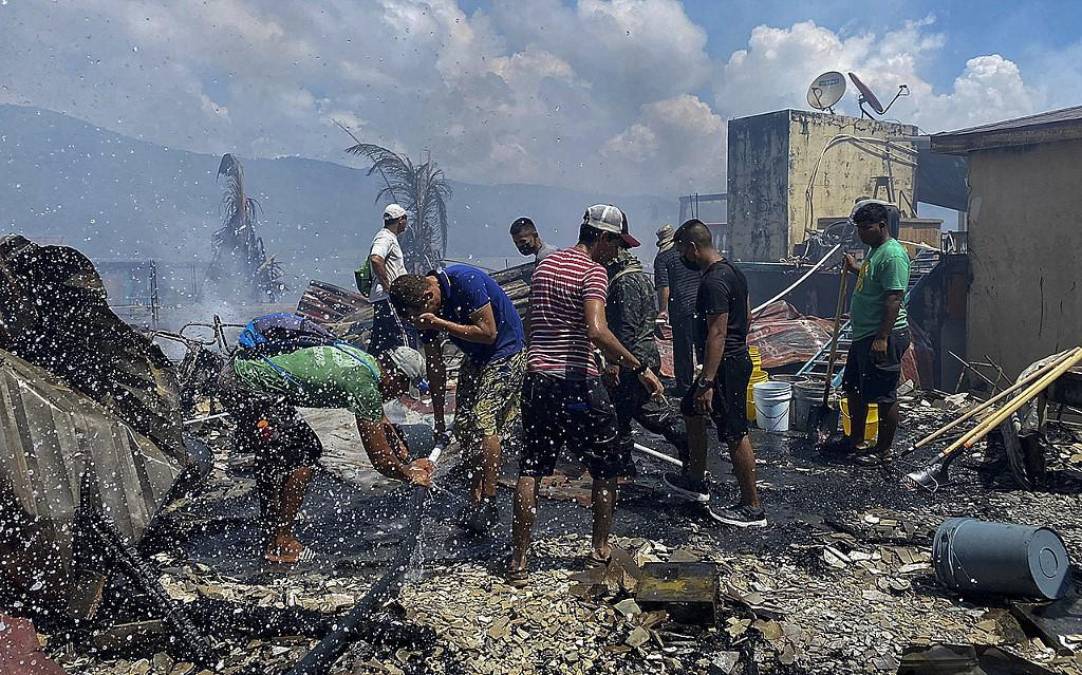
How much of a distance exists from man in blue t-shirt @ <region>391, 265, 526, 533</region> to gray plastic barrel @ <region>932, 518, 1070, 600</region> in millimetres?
2483

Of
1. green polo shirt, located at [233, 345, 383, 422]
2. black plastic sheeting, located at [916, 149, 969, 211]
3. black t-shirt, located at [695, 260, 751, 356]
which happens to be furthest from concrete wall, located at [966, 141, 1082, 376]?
black plastic sheeting, located at [916, 149, 969, 211]

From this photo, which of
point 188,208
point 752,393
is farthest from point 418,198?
point 188,208

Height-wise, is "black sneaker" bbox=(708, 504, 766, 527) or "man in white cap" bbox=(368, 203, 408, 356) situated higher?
"man in white cap" bbox=(368, 203, 408, 356)

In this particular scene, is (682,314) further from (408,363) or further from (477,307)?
(408,363)

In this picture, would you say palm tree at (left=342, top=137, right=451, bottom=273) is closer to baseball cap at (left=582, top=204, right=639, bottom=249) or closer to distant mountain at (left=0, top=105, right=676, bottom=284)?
baseball cap at (left=582, top=204, right=639, bottom=249)

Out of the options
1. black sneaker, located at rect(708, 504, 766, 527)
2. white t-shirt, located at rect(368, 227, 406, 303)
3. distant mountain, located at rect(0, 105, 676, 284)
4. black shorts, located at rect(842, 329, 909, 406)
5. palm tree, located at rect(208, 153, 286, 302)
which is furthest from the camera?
distant mountain, located at rect(0, 105, 676, 284)

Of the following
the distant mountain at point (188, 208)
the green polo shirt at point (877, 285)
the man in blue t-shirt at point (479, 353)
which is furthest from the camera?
the distant mountain at point (188, 208)

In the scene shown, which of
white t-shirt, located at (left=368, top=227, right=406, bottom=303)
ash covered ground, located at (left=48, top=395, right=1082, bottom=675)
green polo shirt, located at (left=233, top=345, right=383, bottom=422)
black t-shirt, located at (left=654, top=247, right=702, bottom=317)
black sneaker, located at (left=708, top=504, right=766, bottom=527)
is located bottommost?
ash covered ground, located at (left=48, top=395, right=1082, bottom=675)

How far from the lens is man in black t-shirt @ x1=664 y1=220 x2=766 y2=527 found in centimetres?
447

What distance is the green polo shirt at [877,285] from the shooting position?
18.1 feet

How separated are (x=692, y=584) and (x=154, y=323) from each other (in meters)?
16.5

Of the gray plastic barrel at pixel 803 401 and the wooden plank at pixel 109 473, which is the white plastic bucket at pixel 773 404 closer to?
the gray plastic barrel at pixel 803 401

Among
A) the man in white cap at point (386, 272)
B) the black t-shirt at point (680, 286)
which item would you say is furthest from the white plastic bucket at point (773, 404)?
the man in white cap at point (386, 272)

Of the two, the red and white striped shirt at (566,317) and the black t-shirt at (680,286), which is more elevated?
the black t-shirt at (680,286)
